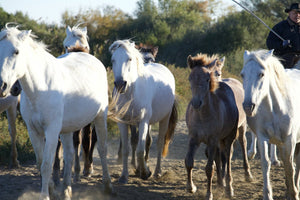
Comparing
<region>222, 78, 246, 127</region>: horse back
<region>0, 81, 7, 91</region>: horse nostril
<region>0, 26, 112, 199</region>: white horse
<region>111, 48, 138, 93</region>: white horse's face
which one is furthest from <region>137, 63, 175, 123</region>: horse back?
<region>0, 81, 7, 91</region>: horse nostril

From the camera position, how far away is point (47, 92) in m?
4.48

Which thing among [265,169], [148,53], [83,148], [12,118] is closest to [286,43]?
[265,169]

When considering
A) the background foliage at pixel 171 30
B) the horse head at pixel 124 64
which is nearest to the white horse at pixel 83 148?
the horse head at pixel 124 64

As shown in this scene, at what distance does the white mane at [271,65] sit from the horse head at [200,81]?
0.67m

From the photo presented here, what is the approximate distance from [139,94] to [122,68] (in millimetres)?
686

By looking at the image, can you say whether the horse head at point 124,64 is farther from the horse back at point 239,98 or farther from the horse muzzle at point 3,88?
the horse muzzle at point 3,88

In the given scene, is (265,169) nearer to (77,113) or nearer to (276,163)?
(77,113)

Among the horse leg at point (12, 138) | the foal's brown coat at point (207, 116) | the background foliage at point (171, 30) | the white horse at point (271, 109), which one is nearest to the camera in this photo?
the white horse at point (271, 109)

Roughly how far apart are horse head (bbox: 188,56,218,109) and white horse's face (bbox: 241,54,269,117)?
0.70 m

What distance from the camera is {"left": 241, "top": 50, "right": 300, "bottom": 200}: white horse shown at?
4.76 metres

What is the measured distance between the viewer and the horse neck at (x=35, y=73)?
171 inches

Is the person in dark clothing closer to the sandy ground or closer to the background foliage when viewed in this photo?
the sandy ground

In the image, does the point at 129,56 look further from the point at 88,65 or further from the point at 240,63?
the point at 240,63

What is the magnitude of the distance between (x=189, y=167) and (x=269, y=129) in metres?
1.26
